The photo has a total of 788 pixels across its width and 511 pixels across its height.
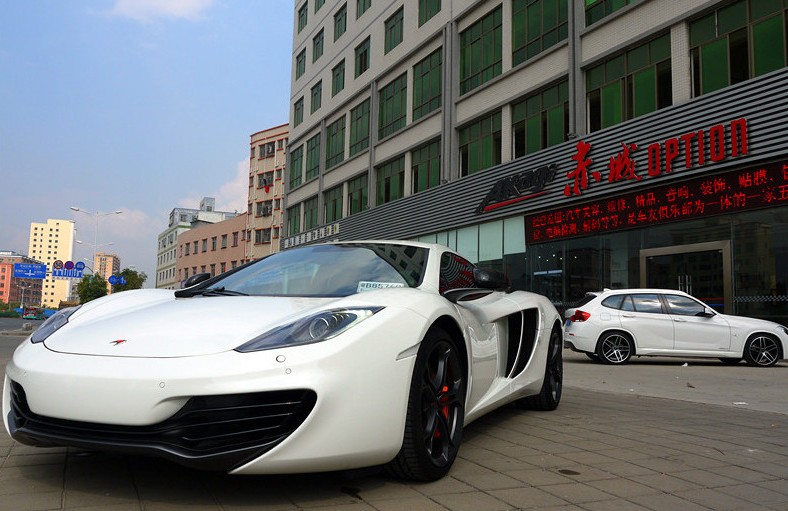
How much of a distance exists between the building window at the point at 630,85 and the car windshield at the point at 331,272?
14090 millimetres

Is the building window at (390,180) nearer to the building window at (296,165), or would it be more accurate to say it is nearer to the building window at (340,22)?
the building window at (340,22)

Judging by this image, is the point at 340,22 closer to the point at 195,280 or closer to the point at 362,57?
the point at 362,57

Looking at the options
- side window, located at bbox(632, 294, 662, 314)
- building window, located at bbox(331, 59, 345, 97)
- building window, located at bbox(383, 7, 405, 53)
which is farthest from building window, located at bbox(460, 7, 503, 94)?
building window, located at bbox(331, 59, 345, 97)

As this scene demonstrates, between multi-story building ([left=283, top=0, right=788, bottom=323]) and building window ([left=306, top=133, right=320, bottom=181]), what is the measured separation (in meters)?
8.39

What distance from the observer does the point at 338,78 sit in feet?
118

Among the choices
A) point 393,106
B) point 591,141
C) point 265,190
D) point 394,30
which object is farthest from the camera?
point 265,190

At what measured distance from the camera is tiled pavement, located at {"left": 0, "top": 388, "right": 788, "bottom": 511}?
2684 mm

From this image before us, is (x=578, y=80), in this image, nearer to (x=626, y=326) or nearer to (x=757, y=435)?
(x=626, y=326)

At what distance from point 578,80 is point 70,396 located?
58.5 ft

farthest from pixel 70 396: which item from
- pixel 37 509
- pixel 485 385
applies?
pixel 485 385

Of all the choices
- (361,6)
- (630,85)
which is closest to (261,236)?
(361,6)

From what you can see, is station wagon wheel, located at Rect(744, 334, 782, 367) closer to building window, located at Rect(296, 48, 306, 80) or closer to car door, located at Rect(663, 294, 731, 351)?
car door, located at Rect(663, 294, 731, 351)

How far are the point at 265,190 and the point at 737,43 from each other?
173 ft

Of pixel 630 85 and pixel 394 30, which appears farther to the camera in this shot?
pixel 394 30
